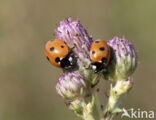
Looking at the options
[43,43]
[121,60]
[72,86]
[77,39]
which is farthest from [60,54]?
[43,43]

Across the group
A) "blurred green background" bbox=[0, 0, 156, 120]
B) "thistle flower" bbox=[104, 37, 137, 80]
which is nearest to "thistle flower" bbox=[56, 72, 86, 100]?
"thistle flower" bbox=[104, 37, 137, 80]

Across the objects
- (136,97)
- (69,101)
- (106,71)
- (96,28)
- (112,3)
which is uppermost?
(112,3)

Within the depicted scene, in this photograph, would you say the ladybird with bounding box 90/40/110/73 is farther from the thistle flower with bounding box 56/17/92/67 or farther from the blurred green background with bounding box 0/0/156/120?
the blurred green background with bounding box 0/0/156/120

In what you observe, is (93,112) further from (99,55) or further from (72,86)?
(99,55)

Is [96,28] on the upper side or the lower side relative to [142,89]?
upper

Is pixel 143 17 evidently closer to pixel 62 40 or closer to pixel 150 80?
pixel 150 80

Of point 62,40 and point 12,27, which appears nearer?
point 62,40

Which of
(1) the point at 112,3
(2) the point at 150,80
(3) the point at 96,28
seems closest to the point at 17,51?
(3) the point at 96,28
